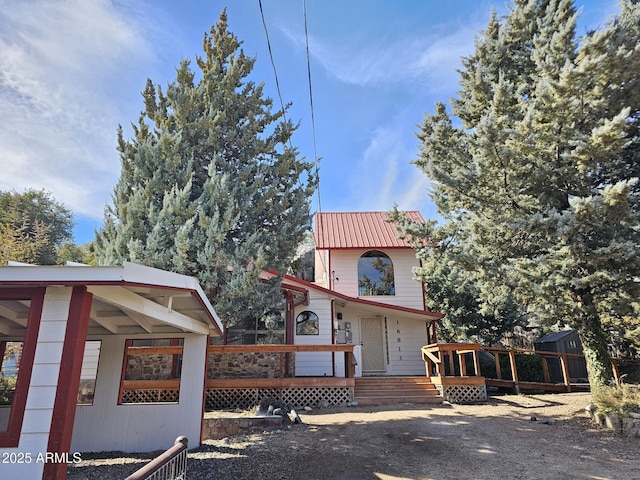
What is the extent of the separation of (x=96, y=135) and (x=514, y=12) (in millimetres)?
11941

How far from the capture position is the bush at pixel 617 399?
645 centimetres

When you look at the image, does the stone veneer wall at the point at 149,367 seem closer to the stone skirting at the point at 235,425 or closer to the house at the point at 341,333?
the house at the point at 341,333

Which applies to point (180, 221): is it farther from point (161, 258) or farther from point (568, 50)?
point (568, 50)

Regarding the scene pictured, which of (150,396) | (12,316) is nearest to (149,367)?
(150,396)

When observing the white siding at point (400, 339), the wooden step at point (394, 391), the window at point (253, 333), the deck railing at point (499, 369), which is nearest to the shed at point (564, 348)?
the deck railing at point (499, 369)

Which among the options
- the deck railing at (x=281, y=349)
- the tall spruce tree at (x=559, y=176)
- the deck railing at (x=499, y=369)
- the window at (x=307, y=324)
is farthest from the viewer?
the window at (x=307, y=324)

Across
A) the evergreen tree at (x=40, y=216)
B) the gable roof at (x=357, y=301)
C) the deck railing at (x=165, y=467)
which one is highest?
the evergreen tree at (x=40, y=216)

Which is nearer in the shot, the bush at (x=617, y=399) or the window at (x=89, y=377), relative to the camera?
the bush at (x=617, y=399)

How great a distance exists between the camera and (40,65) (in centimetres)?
844

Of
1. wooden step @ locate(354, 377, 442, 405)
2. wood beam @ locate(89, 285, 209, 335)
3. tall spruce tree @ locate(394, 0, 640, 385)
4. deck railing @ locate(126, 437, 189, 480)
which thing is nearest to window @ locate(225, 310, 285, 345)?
wooden step @ locate(354, 377, 442, 405)

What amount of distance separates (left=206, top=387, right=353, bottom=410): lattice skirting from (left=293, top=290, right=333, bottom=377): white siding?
97.4 inches

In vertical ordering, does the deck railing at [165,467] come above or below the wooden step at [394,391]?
above

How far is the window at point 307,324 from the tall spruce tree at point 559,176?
17.2 feet

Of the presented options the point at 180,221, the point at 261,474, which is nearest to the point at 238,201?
the point at 180,221
